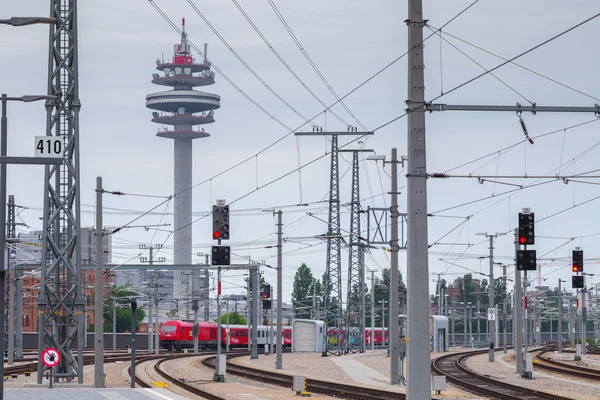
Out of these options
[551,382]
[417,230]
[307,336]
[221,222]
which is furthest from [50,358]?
[307,336]

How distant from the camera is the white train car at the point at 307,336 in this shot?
93.6m

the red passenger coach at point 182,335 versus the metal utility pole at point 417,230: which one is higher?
the metal utility pole at point 417,230

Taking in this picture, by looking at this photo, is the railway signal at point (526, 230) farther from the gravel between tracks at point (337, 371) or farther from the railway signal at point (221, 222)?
the railway signal at point (221, 222)

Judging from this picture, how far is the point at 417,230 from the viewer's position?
78.8 feet

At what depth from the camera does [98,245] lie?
46.2 metres

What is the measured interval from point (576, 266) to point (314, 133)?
2304 centimetres

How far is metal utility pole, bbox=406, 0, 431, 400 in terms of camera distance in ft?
78.8

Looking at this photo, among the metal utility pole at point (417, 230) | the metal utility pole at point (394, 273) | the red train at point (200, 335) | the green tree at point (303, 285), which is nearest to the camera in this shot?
the metal utility pole at point (417, 230)

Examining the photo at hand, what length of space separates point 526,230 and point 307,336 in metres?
50.8

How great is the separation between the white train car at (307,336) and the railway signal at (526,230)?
47196 millimetres

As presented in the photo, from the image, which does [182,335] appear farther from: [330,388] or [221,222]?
[330,388]

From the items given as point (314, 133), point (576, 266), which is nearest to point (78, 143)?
point (576, 266)

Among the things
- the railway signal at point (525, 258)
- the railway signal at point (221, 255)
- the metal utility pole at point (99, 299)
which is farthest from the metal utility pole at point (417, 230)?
the railway signal at point (525, 258)

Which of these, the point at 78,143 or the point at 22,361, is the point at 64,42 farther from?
the point at 22,361
